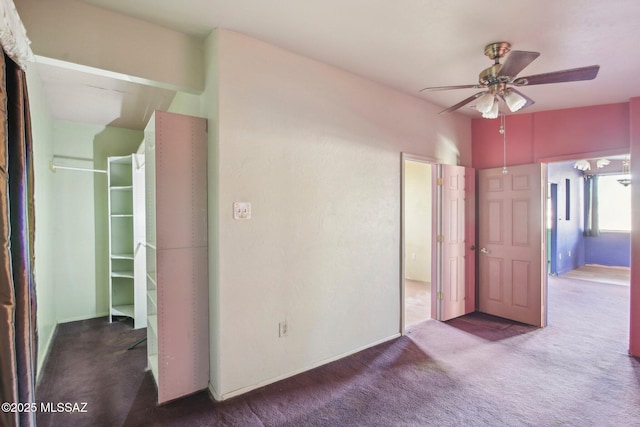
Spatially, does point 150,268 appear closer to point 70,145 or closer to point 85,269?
point 85,269

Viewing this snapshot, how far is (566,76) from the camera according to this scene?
205cm

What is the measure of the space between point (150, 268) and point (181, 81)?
5.27 ft

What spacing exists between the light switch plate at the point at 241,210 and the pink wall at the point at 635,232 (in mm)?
3728

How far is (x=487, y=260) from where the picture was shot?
4211 mm

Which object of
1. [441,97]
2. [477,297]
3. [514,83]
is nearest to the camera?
[514,83]

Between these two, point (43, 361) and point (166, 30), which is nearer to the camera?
point (166, 30)

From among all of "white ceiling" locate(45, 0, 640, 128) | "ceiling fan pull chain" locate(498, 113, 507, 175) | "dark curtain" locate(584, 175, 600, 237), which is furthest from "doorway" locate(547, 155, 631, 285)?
"white ceiling" locate(45, 0, 640, 128)

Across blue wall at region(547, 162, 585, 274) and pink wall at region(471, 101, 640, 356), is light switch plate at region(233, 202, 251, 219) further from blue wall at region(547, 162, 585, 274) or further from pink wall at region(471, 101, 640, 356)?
blue wall at region(547, 162, 585, 274)

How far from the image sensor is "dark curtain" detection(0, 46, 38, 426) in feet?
4.23

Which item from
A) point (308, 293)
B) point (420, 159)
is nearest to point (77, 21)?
point (308, 293)

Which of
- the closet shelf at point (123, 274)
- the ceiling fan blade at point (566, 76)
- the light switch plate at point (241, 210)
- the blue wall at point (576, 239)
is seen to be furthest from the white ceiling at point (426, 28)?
the blue wall at point (576, 239)

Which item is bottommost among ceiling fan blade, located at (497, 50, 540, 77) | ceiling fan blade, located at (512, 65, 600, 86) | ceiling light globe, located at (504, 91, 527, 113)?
ceiling light globe, located at (504, 91, 527, 113)

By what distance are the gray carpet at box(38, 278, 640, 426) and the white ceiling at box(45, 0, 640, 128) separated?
2.66 metres

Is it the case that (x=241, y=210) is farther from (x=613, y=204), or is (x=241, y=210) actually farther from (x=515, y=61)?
(x=613, y=204)
